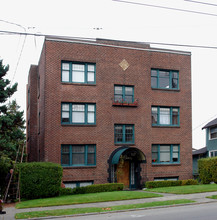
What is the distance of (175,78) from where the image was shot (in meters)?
30.2

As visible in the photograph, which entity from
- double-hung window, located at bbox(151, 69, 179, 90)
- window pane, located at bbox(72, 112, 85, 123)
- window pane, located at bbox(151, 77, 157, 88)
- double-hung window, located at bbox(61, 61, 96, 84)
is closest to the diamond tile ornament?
double-hung window, located at bbox(61, 61, 96, 84)

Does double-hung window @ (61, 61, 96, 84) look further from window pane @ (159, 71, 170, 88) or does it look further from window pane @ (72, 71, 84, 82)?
window pane @ (159, 71, 170, 88)

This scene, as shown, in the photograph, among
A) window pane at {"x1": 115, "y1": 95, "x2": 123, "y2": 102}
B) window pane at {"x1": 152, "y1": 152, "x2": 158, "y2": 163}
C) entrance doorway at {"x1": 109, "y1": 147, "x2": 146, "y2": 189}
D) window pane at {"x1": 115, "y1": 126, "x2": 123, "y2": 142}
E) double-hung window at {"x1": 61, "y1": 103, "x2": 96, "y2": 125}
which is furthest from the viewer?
window pane at {"x1": 152, "y1": 152, "x2": 158, "y2": 163}

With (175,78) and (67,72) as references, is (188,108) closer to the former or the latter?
(175,78)

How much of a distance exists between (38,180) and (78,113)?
6940mm

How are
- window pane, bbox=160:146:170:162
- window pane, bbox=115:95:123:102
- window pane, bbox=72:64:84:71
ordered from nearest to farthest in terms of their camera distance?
1. window pane, bbox=72:64:84:71
2. window pane, bbox=115:95:123:102
3. window pane, bbox=160:146:170:162

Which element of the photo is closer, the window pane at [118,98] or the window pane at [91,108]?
the window pane at [91,108]

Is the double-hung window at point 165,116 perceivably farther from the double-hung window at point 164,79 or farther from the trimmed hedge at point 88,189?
the trimmed hedge at point 88,189

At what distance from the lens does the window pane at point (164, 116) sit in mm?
29375

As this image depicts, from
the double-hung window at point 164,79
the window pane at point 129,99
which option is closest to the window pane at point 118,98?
the window pane at point 129,99

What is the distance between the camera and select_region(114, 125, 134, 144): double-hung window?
2781 cm

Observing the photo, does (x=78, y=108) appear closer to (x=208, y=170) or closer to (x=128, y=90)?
(x=128, y=90)

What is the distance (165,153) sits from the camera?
2925 cm

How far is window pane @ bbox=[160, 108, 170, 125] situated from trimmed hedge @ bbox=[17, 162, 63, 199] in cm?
1097
